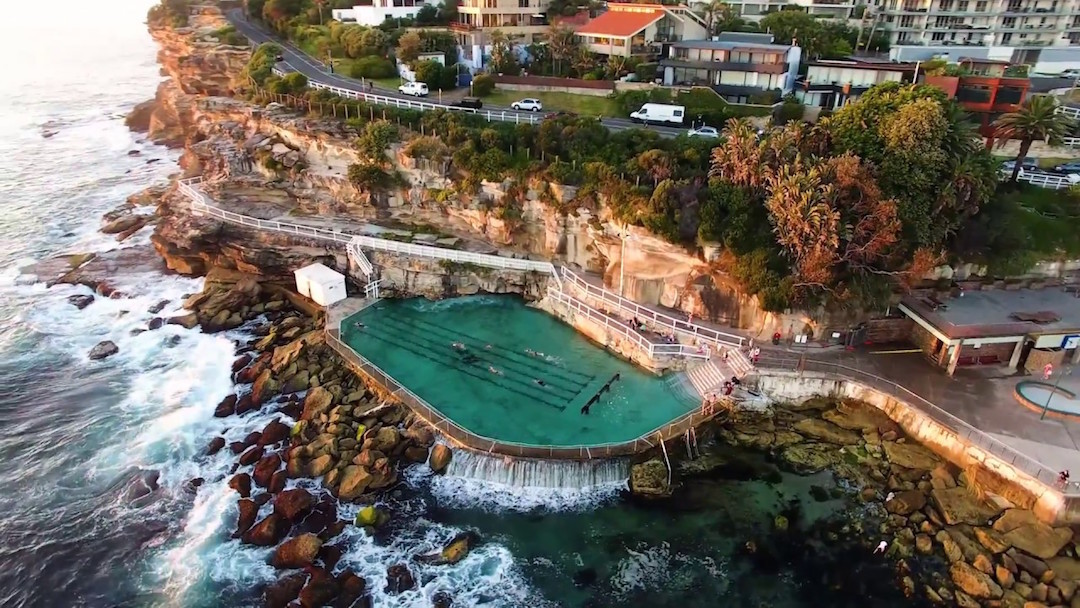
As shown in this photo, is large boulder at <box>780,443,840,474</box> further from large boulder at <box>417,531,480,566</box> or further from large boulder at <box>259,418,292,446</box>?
large boulder at <box>259,418,292,446</box>

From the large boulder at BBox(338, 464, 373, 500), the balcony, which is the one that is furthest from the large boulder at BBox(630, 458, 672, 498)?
the balcony

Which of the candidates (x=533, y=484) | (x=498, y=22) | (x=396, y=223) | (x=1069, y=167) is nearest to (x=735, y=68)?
(x=1069, y=167)

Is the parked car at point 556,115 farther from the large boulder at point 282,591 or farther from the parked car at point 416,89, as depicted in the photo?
the large boulder at point 282,591

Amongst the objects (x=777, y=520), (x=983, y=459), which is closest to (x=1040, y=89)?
(x=983, y=459)

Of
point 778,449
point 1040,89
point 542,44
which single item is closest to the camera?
point 778,449

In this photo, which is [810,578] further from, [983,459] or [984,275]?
[984,275]

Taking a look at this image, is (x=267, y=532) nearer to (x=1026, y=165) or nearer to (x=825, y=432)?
(x=825, y=432)
